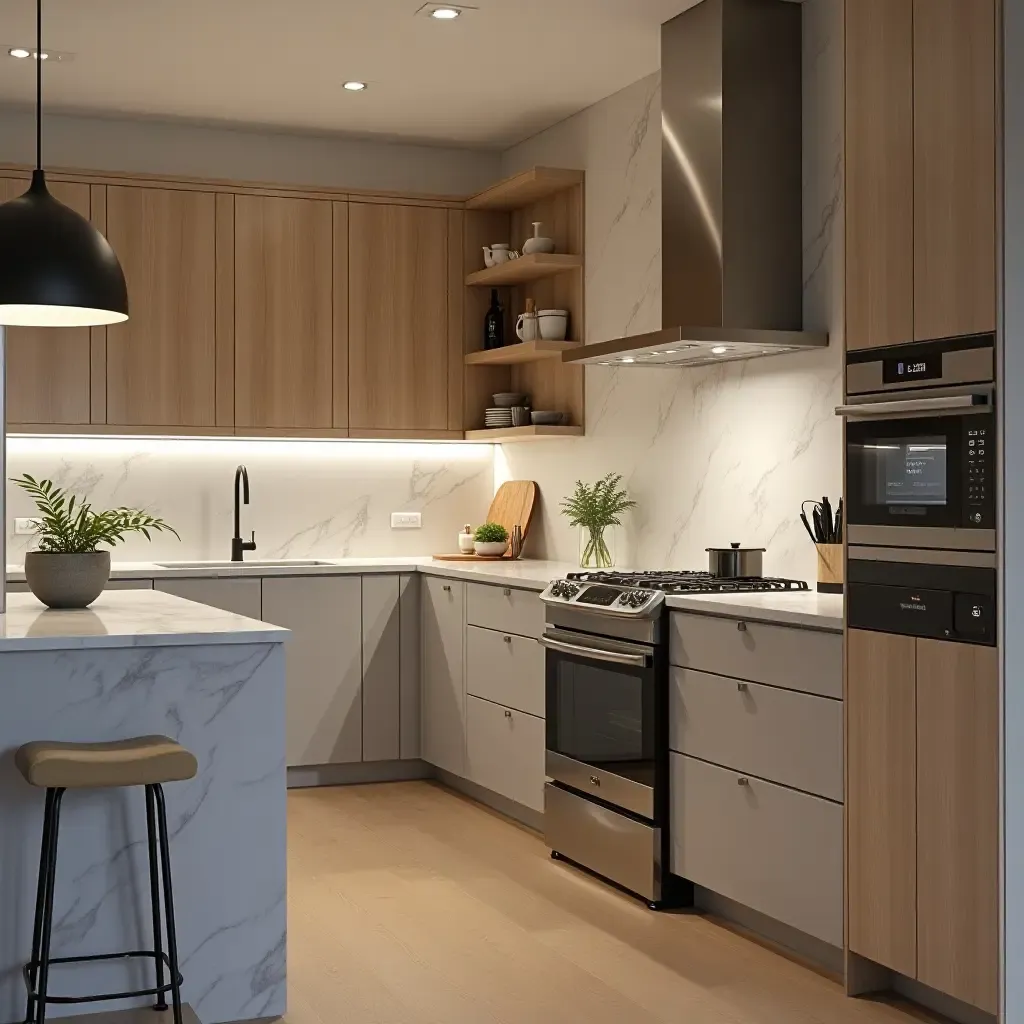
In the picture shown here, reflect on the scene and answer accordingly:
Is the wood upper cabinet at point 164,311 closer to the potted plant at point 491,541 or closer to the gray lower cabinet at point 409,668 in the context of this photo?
the gray lower cabinet at point 409,668

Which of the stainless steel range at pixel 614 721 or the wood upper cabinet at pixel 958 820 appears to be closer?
the wood upper cabinet at pixel 958 820

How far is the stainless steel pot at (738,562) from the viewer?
452 cm

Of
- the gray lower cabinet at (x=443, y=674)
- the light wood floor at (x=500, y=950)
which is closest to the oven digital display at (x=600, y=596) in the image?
the light wood floor at (x=500, y=950)

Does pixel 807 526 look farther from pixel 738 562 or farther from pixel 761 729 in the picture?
pixel 761 729

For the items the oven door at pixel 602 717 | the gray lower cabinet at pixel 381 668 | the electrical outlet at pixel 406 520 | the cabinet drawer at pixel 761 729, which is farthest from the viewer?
the electrical outlet at pixel 406 520

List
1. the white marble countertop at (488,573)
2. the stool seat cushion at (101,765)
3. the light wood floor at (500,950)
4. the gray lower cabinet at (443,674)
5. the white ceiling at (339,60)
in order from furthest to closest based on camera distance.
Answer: the gray lower cabinet at (443,674) < the white ceiling at (339,60) < the white marble countertop at (488,573) < the light wood floor at (500,950) < the stool seat cushion at (101,765)

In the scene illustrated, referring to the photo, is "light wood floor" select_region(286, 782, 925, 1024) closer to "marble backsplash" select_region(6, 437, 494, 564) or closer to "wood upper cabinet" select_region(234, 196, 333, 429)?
"marble backsplash" select_region(6, 437, 494, 564)

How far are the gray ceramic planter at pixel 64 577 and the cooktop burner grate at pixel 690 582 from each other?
61.2 inches

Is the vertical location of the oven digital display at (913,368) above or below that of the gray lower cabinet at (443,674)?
above

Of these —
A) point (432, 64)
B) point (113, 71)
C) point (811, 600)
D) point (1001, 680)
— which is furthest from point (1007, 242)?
point (113, 71)

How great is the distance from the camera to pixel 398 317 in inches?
253

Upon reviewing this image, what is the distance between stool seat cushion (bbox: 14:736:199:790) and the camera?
9.46ft

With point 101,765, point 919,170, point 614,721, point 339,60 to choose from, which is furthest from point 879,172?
point 339,60

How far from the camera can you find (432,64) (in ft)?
17.5
